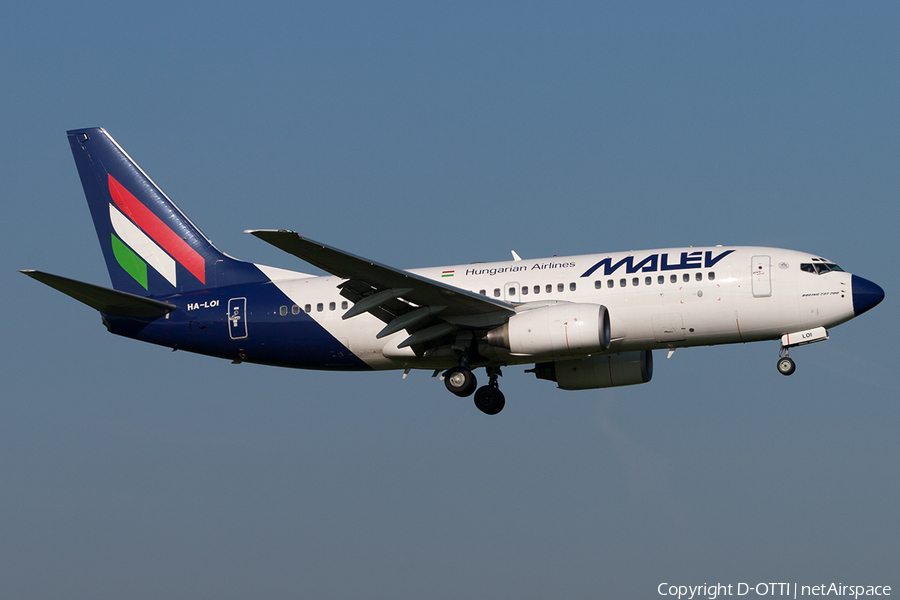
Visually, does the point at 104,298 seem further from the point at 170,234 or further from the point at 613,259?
the point at 613,259

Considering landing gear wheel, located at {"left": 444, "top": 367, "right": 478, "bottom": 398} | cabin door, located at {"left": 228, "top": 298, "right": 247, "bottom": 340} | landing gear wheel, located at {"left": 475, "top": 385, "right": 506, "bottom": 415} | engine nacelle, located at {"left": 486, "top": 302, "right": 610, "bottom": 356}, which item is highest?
cabin door, located at {"left": 228, "top": 298, "right": 247, "bottom": 340}

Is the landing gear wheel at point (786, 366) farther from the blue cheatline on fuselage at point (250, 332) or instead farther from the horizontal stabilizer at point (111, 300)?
the horizontal stabilizer at point (111, 300)

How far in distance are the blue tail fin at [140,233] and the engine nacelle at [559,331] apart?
9531 millimetres

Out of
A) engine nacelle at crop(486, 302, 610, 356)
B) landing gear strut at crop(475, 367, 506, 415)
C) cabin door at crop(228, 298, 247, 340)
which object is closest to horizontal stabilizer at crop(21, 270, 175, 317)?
cabin door at crop(228, 298, 247, 340)

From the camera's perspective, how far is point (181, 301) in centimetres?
3738

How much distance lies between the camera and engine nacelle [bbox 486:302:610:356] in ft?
106

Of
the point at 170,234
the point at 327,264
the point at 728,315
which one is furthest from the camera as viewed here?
the point at 170,234

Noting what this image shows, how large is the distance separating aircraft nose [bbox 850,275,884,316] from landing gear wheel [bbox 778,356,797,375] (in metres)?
2.34

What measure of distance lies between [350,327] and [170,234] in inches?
323

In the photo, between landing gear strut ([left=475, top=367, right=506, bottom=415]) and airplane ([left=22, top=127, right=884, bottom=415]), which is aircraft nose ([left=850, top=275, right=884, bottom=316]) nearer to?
airplane ([left=22, top=127, right=884, bottom=415])

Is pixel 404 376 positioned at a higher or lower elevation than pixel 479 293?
lower

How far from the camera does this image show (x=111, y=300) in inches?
1426

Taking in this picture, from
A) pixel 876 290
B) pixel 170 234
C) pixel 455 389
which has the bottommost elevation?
pixel 455 389

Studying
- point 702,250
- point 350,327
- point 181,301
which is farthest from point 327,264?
point 702,250
